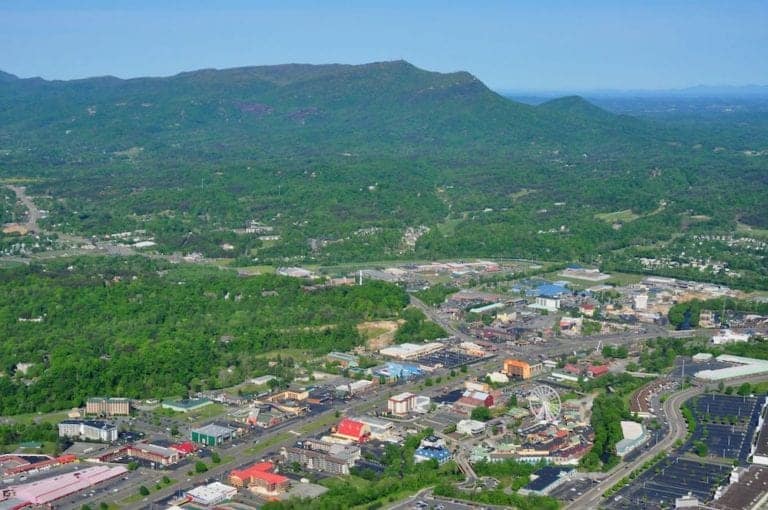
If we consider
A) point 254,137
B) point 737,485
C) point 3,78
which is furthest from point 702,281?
point 3,78

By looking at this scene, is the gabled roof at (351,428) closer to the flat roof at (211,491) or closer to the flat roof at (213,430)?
the flat roof at (213,430)

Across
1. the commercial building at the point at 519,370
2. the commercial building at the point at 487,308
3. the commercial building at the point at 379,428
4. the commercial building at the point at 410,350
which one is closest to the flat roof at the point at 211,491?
the commercial building at the point at 379,428

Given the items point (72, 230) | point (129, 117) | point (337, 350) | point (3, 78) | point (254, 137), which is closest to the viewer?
point (337, 350)

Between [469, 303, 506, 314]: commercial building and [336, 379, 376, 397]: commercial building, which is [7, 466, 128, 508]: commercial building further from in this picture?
[469, 303, 506, 314]: commercial building

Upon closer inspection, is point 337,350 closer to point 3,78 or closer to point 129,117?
point 129,117

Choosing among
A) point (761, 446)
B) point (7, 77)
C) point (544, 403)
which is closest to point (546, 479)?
point (544, 403)
